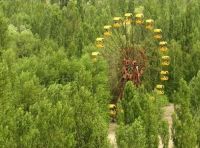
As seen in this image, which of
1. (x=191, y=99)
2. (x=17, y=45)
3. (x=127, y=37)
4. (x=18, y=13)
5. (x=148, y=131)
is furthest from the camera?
(x=18, y=13)

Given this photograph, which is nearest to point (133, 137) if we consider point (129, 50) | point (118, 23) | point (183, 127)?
point (183, 127)

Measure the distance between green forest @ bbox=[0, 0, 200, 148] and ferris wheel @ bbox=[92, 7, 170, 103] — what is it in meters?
0.08

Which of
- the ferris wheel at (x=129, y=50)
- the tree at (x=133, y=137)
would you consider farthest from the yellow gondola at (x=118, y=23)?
the tree at (x=133, y=137)

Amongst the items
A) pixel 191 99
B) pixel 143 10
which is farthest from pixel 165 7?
pixel 191 99

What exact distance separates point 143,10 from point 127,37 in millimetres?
21969

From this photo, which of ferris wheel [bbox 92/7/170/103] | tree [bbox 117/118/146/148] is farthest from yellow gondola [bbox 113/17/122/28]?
tree [bbox 117/118/146/148]

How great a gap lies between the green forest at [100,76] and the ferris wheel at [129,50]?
0.26 ft

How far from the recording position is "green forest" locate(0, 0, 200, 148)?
24797mm

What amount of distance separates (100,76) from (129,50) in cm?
323

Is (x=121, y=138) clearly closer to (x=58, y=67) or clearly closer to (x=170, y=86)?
(x=58, y=67)

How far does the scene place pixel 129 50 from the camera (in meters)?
38.9

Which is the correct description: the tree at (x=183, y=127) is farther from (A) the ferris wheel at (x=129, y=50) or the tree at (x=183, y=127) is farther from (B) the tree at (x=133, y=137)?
(A) the ferris wheel at (x=129, y=50)

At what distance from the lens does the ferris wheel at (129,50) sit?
38531 mm

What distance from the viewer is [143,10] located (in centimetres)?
6050
